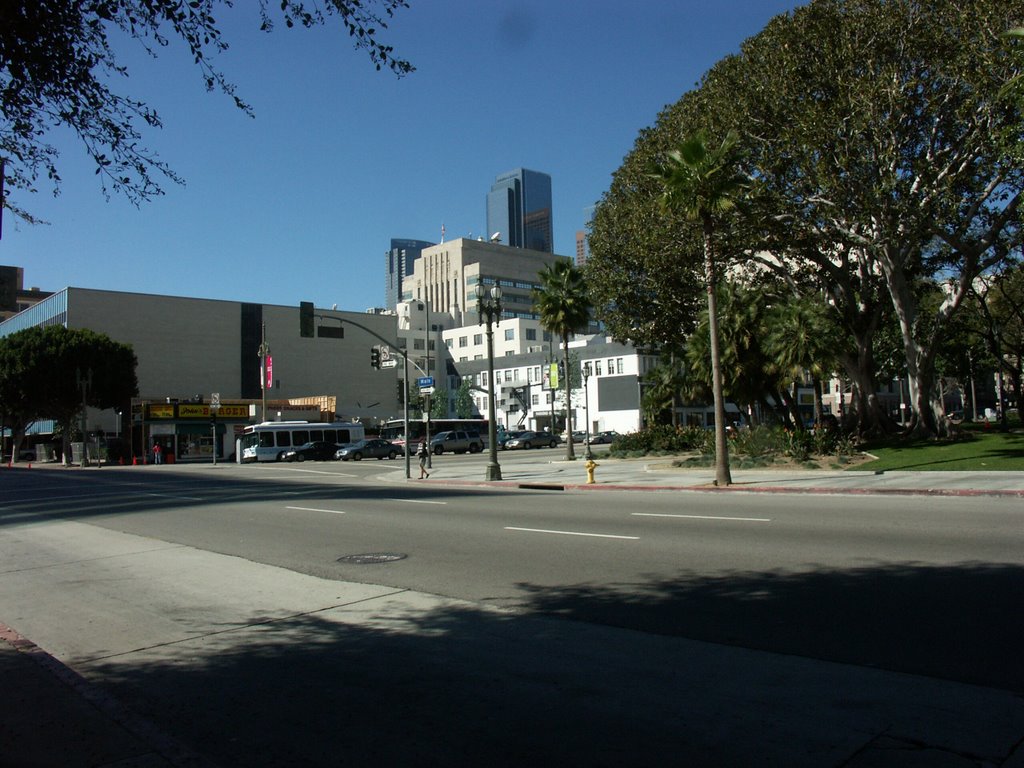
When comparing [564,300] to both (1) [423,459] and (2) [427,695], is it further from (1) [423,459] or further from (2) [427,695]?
(2) [427,695]

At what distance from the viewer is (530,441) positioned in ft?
235

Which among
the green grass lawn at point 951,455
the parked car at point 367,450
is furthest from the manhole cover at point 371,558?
the parked car at point 367,450

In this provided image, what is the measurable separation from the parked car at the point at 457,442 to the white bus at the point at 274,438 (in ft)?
24.3

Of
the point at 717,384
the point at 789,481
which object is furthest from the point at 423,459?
the point at 789,481

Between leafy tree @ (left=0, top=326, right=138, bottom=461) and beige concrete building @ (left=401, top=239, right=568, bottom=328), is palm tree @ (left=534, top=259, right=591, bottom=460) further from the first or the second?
→ beige concrete building @ (left=401, top=239, right=568, bottom=328)

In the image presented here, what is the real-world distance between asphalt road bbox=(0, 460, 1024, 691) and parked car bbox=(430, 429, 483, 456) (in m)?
42.9

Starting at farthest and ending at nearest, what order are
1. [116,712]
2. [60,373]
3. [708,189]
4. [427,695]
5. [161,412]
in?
[60,373] → [161,412] → [708,189] → [427,695] → [116,712]

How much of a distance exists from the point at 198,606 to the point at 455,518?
7.64 meters

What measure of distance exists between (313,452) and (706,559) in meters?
50.5

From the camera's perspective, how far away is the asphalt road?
658 centimetres

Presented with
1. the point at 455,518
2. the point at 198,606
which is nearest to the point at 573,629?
the point at 198,606

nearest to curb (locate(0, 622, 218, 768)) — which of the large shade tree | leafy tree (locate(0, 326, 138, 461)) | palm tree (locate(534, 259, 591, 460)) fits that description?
the large shade tree

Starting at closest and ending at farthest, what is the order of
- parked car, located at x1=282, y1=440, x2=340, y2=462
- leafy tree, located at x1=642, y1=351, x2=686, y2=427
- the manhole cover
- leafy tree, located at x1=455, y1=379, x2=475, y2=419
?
the manhole cover, leafy tree, located at x1=642, y1=351, x2=686, y2=427, parked car, located at x1=282, y1=440, x2=340, y2=462, leafy tree, located at x1=455, y1=379, x2=475, y2=419

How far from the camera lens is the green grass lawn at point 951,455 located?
24.1 m
